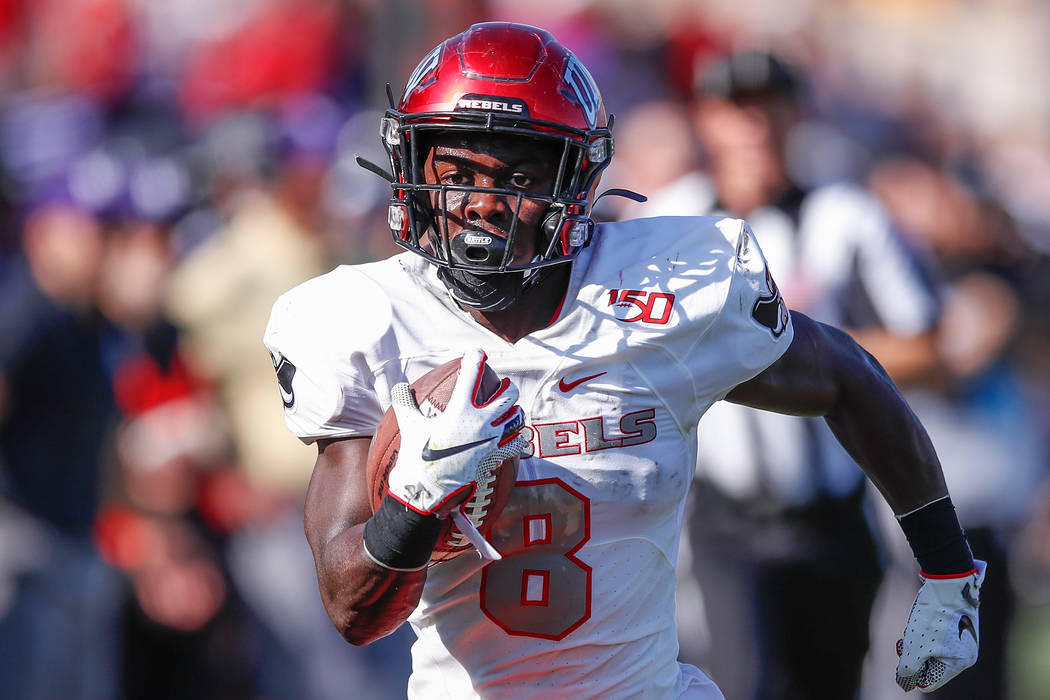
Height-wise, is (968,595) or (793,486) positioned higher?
(968,595)

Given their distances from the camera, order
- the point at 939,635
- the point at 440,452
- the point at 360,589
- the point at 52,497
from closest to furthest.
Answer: the point at 440,452
the point at 360,589
the point at 939,635
the point at 52,497

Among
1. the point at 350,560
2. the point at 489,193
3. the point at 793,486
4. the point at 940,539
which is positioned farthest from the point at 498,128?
the point at 793,486

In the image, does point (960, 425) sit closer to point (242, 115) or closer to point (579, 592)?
point (579, 592)

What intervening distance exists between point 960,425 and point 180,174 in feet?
10.4

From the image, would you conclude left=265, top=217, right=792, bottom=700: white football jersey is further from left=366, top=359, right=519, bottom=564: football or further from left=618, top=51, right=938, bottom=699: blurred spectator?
left=618, top=51, right=938, bottom=699: blurred spectator

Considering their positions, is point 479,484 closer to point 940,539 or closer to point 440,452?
point 440,452

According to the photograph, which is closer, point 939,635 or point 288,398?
point 288,398

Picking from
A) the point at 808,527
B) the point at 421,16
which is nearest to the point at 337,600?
the point at 808,527

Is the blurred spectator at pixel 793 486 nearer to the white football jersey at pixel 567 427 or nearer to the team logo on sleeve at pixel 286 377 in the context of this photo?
the white football jersey at pixel 567 427

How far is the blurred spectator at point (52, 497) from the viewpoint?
4.50 metres

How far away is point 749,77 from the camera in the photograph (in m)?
4.39

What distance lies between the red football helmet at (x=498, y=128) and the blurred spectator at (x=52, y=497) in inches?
99.1

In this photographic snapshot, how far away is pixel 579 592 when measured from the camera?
231cm

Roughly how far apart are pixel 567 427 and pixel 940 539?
0.88 m
